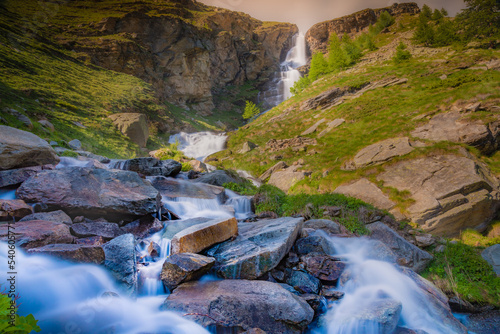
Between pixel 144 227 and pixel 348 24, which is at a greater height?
pixel 348 24

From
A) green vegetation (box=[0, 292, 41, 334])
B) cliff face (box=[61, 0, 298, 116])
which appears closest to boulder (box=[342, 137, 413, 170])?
green vegetation (box=[0, 292, 41, 334])

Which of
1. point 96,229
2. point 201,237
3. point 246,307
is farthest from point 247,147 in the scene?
point 246,307

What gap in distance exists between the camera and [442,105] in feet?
53.8

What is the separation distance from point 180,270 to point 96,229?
3.46 meters

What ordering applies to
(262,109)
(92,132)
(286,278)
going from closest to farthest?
(286,278), (92,132), (262,109)

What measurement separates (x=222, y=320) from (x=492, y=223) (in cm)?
1273

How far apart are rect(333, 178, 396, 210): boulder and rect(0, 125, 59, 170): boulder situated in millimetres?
13855

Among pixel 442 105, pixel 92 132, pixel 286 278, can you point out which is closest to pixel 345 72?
pixel 442 105

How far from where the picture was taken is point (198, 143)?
3688 centimetres

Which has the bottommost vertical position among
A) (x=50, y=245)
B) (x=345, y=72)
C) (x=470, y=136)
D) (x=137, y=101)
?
(x=50, y=245)

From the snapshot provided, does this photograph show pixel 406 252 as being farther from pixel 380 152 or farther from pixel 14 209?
pixel 14 209

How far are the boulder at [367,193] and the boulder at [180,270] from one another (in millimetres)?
8991

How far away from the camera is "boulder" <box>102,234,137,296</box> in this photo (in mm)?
4816

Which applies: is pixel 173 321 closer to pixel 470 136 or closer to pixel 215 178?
pixel 215 178
